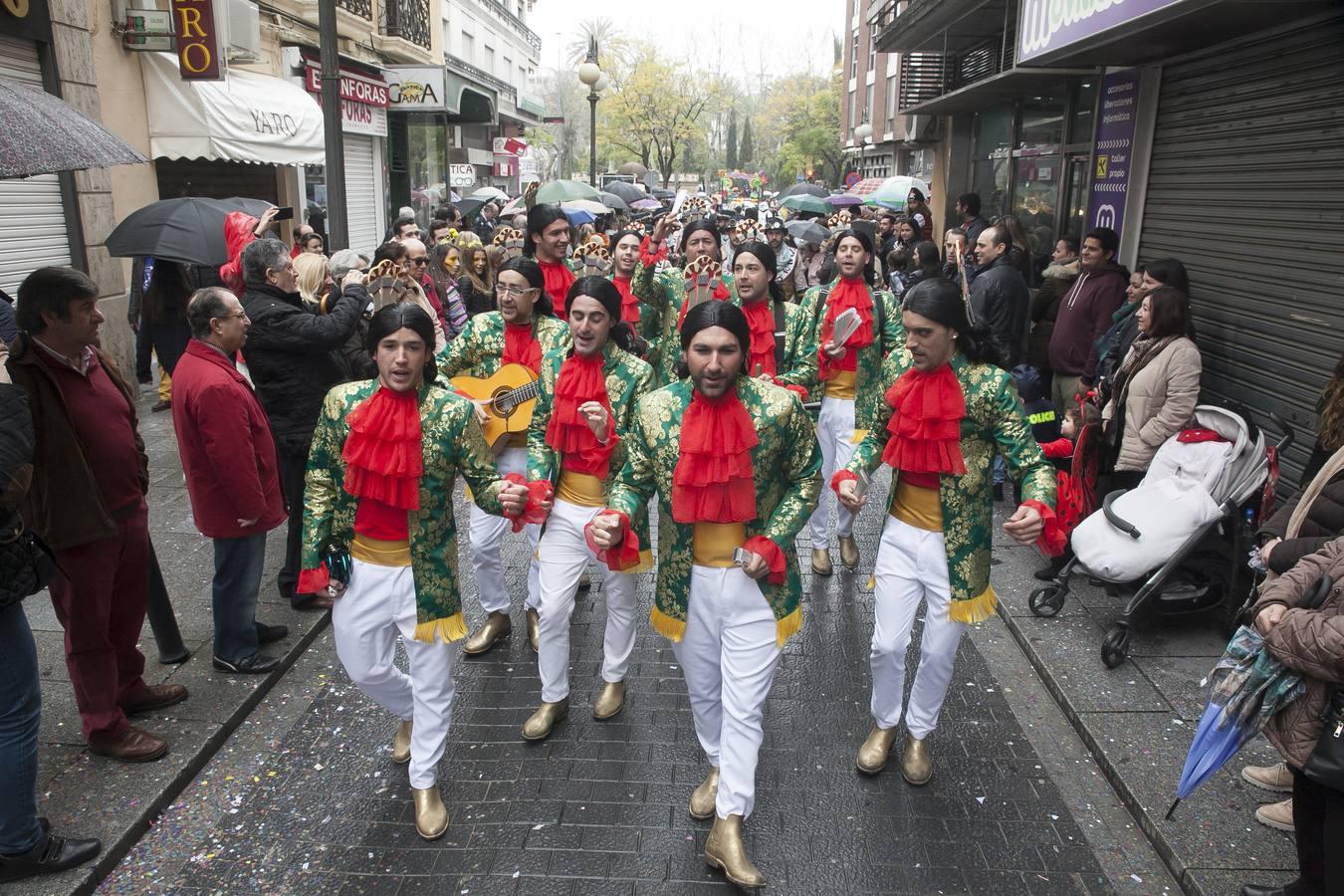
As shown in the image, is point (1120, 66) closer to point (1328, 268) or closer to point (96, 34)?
point (1328, 268)

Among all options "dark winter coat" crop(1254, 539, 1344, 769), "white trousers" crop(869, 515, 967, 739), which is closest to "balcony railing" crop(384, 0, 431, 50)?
"white trousers" crop(869, 515, 967, 739)

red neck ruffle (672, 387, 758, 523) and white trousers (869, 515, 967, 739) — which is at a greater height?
red neck ruffle (672, 387, 758, 523)

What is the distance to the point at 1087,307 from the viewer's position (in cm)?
743

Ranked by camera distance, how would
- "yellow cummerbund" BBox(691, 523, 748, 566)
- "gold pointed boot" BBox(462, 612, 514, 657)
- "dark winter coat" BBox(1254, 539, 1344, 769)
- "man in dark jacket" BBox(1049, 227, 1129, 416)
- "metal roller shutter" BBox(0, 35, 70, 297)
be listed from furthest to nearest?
"metal roller shutter" BBox(0, 35, 70, 297) < "man in dark jacket" BBox(1049, 227, 1129, 416) < "gold pointed boot" BBox(462, 612, 514, 657) < "yellow cummerbund" BBox(691, 523, 748, 566) < "dark winter coat" BBox(1254, 539, 1344, 769)

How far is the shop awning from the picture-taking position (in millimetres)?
10570

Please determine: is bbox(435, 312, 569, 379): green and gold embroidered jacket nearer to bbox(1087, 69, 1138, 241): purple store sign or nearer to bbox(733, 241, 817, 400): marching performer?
bbox(733, 241, 817, 400): marching performer

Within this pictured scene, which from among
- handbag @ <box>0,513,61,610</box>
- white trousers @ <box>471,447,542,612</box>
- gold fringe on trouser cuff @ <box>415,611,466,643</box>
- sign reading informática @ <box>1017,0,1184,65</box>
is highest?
sign reading informática @ <box>1017,0,1184,65</box>

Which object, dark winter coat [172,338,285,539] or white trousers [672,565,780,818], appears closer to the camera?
white trousers [672,565,780,818]

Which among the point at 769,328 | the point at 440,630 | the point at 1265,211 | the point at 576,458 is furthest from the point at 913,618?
the point at 1265,211

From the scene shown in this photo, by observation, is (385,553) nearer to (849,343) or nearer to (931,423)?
(931,423)

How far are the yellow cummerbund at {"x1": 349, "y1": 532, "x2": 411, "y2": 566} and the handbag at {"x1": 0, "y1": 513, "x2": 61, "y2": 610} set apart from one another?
107cm

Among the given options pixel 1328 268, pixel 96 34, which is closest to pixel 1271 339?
pixel 1328 268

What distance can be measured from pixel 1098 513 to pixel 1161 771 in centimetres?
170

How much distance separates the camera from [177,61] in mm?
10758
